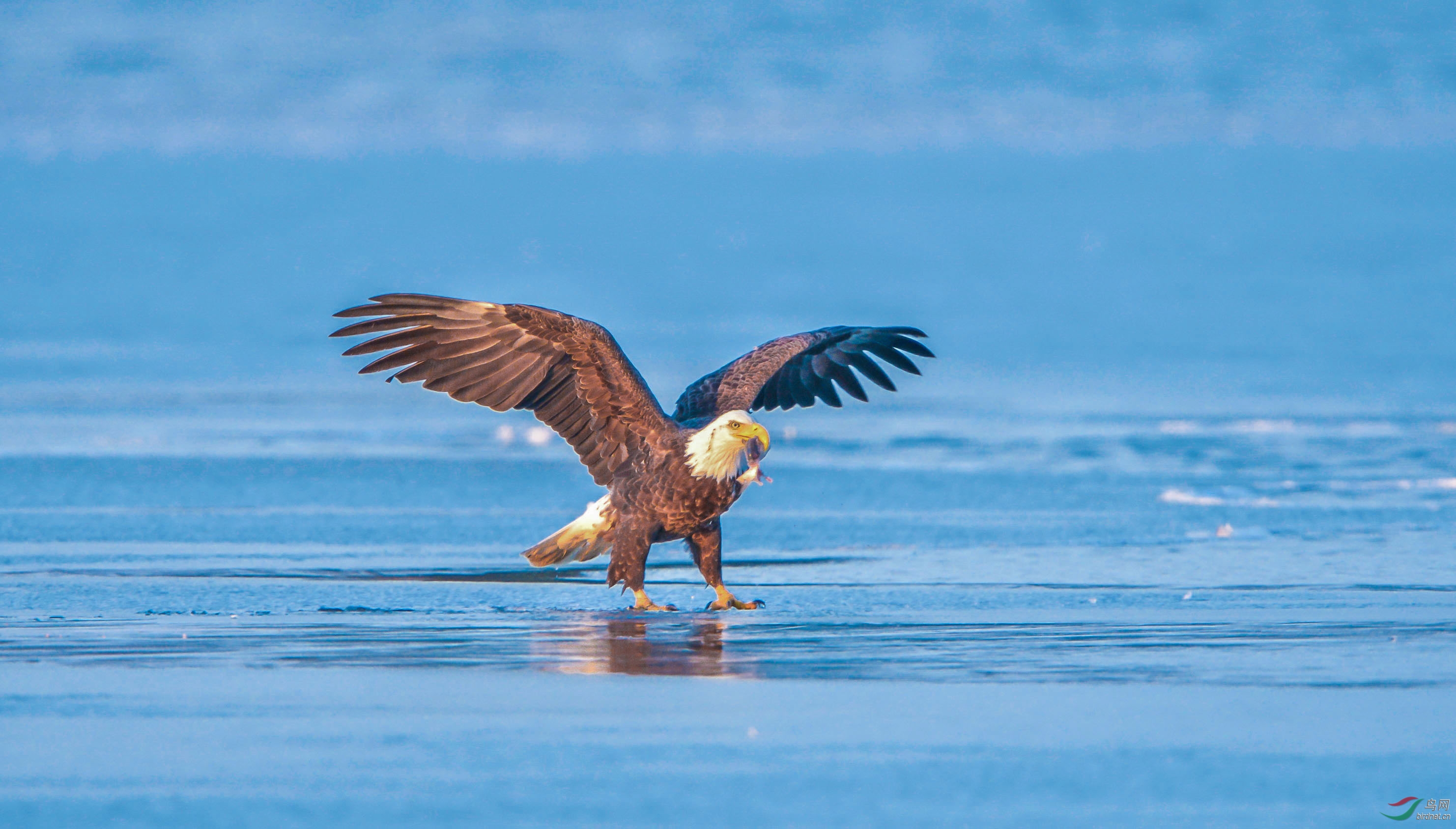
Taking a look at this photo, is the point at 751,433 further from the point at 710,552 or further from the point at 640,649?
the point at 640,649

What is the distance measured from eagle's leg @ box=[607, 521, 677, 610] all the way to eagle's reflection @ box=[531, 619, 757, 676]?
486 millimetres

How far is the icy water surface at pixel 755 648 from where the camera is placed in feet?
16.0

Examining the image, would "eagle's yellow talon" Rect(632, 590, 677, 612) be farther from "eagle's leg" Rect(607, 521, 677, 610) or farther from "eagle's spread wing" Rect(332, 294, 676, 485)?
"eagle's spread wing" Rect(332, 294, 676, 485)

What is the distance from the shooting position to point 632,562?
838 cm

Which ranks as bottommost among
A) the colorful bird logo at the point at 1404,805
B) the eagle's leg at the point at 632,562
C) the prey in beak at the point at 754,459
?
the colorful bird logo at the point at 1404,805

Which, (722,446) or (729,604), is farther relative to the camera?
(729,604)

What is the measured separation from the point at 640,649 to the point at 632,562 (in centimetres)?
138

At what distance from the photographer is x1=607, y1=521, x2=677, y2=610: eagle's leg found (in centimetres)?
838

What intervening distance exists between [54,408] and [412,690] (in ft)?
43.3

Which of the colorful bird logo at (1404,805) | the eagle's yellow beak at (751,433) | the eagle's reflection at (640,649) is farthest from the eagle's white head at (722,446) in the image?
the colorful bird logo at (1404,805)

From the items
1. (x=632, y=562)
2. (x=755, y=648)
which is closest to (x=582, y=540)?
(x=632, y=562)

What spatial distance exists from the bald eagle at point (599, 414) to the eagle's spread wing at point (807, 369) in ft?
0.29

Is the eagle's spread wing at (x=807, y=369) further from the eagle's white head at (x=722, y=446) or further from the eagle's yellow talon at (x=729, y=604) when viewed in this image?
the eagle's yellow talon at (x=729, y=604)

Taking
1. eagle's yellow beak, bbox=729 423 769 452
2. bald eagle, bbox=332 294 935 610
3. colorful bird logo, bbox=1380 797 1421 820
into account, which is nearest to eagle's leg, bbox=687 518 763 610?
bald eagle, bbox=332 294 935 610
